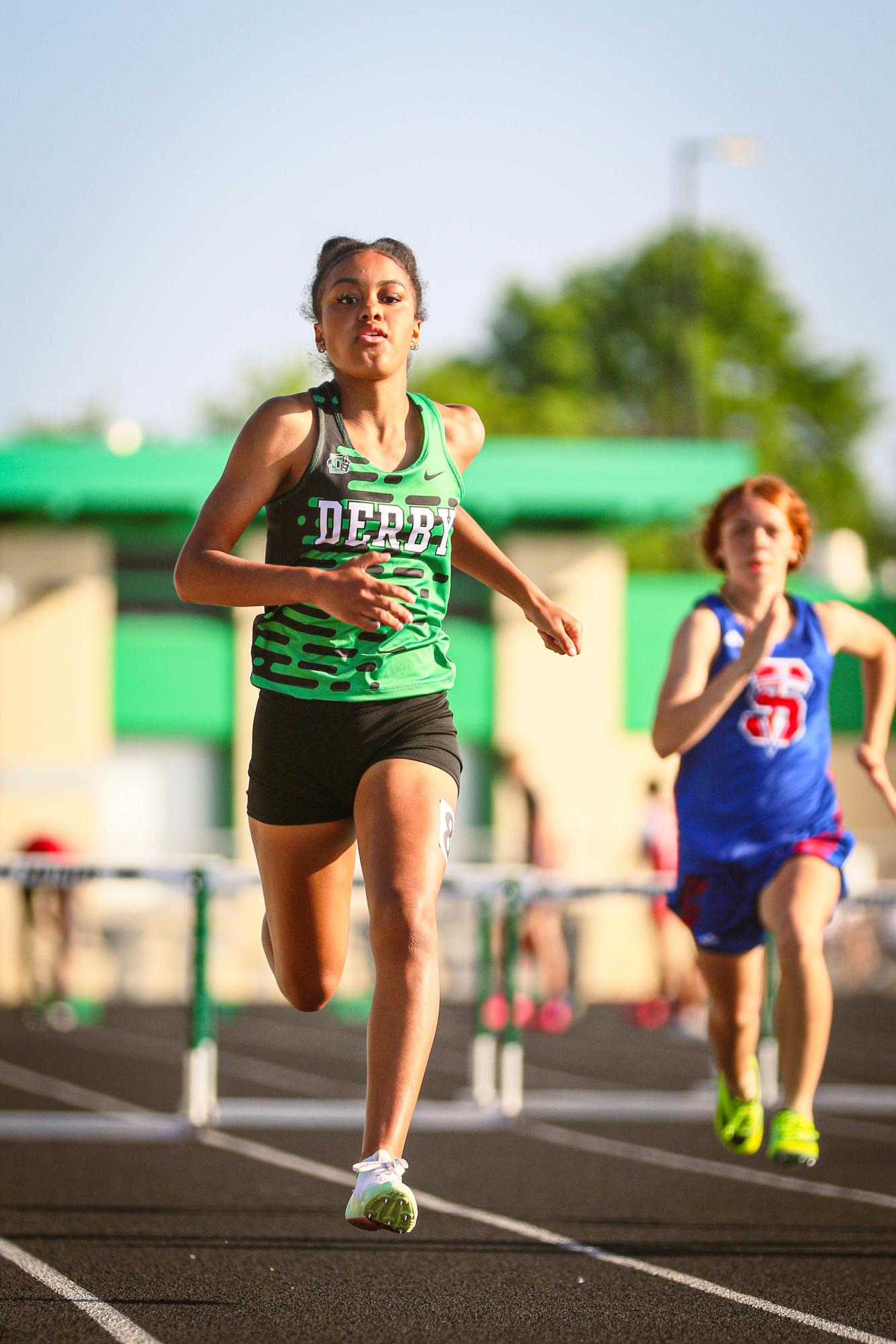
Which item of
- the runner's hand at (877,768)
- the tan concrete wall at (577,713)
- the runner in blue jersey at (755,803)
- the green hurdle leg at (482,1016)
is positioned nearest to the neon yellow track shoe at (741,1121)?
the runner in blue jersey at (755,803)

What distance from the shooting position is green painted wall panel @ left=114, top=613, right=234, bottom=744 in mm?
24438

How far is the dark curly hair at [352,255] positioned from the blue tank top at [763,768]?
1.71m

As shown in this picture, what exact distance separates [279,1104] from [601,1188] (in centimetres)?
363

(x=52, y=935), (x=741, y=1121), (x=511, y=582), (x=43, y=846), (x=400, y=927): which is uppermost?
(x=511, y=582)

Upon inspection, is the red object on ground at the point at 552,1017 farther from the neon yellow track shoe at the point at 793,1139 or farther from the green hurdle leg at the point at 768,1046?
the neon yellow track shoe at the point at 793,1139

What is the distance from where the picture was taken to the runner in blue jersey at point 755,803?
5.66 meters

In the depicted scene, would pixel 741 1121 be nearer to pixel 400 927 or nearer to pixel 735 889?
pixel 735 889

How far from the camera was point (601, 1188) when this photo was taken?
746cm

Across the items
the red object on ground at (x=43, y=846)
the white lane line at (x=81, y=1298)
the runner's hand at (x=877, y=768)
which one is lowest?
the white lane line at (x=81, y=1298)

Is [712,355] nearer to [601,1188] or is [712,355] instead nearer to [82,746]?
[82,746]

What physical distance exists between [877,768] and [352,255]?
2415mm

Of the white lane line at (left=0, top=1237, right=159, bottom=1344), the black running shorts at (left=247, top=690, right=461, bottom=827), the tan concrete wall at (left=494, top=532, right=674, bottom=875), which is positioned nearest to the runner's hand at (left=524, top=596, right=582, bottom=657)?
the black running shorts at (left=247, top=690, right=461, bottom=827)

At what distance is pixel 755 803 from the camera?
19.1 ft

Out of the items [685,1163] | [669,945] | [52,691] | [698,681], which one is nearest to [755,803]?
[698,681]
